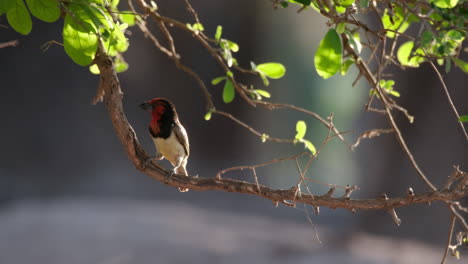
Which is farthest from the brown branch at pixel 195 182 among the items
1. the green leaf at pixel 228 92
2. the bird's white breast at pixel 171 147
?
the bird's white breast at pixel 171 147

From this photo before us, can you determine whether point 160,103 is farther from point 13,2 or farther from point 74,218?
point 74,218

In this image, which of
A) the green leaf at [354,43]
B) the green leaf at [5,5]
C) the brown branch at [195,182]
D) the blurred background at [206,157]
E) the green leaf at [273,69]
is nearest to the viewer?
the green leaf at [5,5]

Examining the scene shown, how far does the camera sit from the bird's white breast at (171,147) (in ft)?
8.25

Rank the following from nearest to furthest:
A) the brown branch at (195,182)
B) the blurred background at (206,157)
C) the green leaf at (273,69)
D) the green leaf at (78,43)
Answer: the green leaf at (78,43), the brown branch at (195,182), the green leaf at (273,69), the blurred background at (206,157)

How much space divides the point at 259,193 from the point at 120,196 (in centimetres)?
569

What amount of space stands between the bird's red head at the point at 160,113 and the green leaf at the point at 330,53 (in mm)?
1409

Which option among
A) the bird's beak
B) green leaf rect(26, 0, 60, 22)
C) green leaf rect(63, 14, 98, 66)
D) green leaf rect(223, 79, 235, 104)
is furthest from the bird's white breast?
green leaf rect(26, 0, 60, 22)

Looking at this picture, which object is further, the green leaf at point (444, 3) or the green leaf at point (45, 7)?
the green leaf at point (444, 3)

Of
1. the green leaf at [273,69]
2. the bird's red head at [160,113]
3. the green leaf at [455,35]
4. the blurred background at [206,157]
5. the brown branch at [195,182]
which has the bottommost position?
the blurred background at [206,157]

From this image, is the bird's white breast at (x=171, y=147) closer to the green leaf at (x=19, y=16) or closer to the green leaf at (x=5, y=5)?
the green leaf at (x=19, y=16)

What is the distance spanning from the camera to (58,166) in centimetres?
676

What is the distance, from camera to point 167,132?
8.34 ft

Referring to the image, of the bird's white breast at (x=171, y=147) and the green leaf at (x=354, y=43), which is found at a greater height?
the green leaf at (x=354, y=43)

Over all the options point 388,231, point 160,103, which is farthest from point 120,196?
point 160,103
